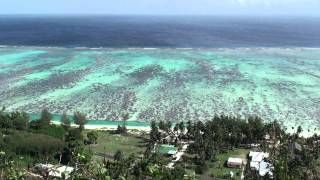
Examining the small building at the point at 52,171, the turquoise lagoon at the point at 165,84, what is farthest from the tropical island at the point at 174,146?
the turquoise lagoon at the point at 165,84

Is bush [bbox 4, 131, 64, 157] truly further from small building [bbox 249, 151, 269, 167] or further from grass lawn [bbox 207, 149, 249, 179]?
small building [bbox 249, 151, 269, 167]

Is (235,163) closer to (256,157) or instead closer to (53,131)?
(256,157)

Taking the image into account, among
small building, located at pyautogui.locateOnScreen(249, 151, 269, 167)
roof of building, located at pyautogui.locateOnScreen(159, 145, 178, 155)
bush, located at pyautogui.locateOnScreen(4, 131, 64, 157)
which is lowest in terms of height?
roof of building, located at pyautogui.locateOnScreen(159, 145, 178, 155)

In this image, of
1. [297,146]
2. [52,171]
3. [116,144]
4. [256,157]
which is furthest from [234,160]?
[52,171]

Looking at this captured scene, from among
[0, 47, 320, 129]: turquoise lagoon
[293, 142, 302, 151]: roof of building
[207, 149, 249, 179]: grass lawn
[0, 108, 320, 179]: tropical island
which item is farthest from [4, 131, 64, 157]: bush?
[293, 142, 302, 151]: roof of building

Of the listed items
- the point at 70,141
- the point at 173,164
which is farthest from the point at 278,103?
the point at 70,141

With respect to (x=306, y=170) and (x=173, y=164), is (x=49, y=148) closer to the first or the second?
(x=173, y=164)
